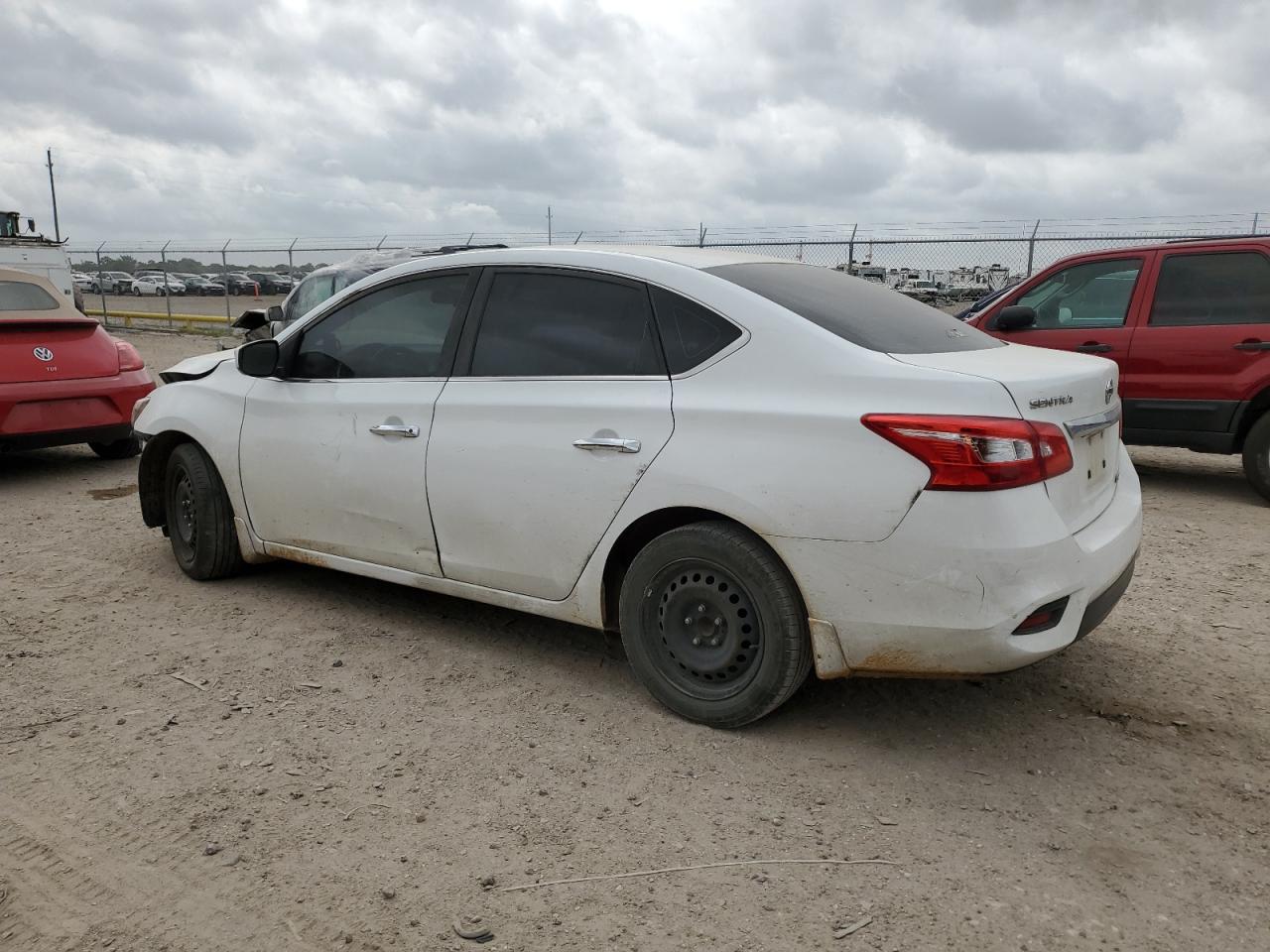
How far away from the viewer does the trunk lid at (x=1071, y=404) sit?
9.69ft

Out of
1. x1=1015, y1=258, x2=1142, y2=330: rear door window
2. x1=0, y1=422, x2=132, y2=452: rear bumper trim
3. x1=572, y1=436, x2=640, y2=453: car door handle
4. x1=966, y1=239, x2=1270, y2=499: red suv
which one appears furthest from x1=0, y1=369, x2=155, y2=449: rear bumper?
x1=1015, y1=258, x2=1142, y2=330: rear door window

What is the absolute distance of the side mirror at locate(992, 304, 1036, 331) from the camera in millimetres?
7043

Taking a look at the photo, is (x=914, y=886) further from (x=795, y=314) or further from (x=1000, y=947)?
(x=795, y=314)

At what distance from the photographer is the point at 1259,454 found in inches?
262

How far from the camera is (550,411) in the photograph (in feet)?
11.7

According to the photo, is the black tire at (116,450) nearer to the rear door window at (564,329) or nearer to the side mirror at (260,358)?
the side mirror at (260,358)

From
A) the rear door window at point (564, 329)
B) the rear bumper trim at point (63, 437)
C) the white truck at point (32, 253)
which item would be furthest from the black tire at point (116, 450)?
the white truck at point (32, 253)

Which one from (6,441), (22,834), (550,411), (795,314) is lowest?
(22,834)

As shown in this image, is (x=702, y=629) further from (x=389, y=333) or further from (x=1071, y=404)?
(x=389, y=333)

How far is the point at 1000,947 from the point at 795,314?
73.8 inches

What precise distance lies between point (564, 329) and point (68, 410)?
5270mm

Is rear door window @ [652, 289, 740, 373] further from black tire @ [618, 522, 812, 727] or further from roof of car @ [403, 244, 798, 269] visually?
black tire @ [618, 522, 812, 727]

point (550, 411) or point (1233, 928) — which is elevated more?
point (550, 411)

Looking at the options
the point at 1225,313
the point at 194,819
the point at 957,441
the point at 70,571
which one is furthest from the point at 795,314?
the point at 1225,313
